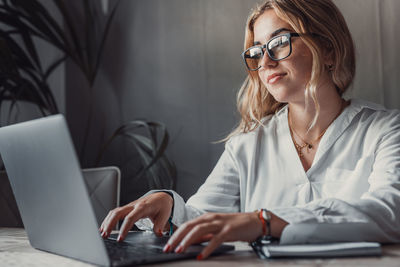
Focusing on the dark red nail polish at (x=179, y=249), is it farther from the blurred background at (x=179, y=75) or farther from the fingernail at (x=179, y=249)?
the blurred background at (x=179, y=75)

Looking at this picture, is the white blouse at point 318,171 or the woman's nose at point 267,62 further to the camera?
the woman's nose at point 267,62

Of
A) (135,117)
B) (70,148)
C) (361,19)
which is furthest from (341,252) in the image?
(135,117)

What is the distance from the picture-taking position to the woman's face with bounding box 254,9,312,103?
160cm

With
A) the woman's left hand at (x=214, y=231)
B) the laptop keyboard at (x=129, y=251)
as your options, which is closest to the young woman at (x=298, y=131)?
the laptop keyboard at (x=129, y=251)

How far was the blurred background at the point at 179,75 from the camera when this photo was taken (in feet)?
6.69

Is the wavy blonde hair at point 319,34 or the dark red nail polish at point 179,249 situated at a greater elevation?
the wavy blonde hair at point 319,34

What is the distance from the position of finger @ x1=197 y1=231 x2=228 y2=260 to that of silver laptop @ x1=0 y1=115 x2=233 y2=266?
28 millimetres

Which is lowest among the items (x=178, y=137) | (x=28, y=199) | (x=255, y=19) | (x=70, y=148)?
(x=178, y=137)

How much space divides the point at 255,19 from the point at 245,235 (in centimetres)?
107

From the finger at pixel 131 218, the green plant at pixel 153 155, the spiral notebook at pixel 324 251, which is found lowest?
the green plant at pixel 153 155

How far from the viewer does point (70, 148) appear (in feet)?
2.51

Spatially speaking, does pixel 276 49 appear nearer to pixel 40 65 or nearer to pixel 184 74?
pixel 184 74

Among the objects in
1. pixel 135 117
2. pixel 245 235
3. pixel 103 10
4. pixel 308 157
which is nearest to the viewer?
pixel 245 235

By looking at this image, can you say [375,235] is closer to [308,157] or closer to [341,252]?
[341,252]
